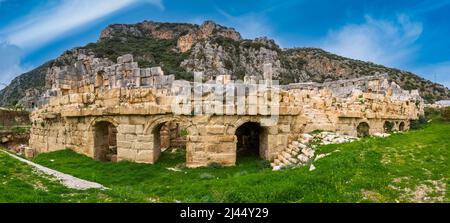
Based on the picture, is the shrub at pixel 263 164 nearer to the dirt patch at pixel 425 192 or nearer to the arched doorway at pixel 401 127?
the dirt patch at pixel 425 192

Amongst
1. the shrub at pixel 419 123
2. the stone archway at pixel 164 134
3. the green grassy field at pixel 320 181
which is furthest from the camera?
the shrub at pixel 419 123

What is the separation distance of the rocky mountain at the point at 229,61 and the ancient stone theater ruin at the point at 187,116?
4327cm

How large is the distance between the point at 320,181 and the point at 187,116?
8279 millimetres

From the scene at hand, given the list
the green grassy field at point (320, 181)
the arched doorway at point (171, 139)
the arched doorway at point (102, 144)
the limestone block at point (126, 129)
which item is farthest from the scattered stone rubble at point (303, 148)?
the arched doorway at point (102, 144)

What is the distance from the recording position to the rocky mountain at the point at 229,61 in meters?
80.8

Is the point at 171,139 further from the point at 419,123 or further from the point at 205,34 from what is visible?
the point at 205,34

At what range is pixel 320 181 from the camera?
10188 millimetres

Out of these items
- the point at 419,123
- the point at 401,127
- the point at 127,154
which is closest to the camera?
the point at 127,154

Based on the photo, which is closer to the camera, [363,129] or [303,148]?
[303,148]

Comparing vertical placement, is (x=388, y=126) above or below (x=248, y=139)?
above

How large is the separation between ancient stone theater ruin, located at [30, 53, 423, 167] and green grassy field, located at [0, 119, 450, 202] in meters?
2.45

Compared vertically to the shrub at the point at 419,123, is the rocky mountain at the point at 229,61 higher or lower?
higher

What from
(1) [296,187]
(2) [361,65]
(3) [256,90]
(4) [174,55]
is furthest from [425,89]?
(1) [296,187]

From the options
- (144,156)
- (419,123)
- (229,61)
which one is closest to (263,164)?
(144,156)
